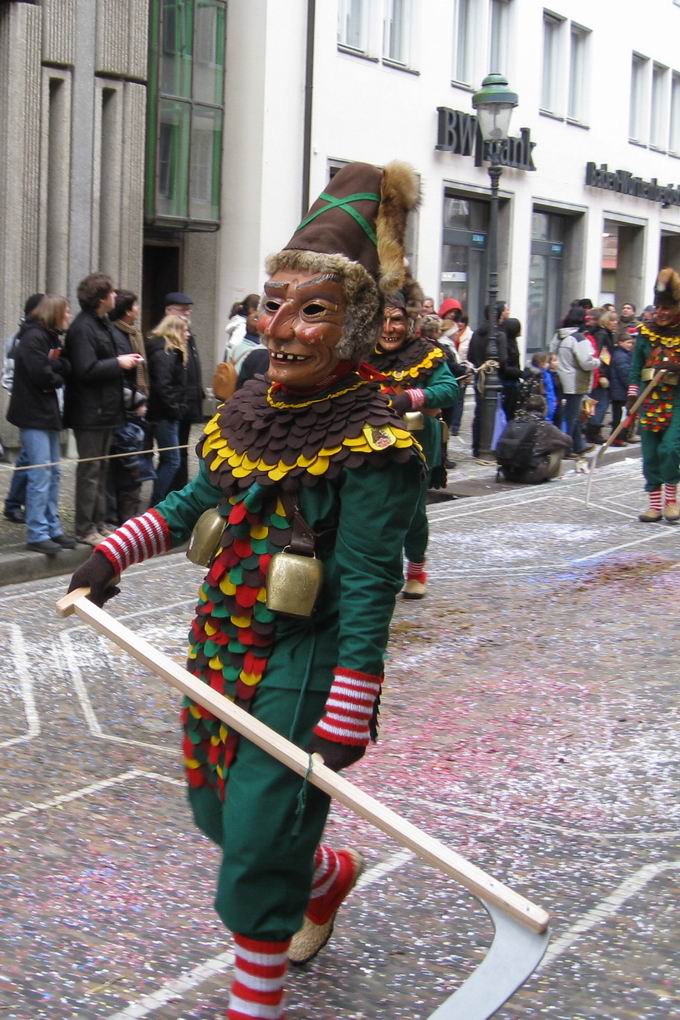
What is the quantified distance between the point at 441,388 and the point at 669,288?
3988 millimetres

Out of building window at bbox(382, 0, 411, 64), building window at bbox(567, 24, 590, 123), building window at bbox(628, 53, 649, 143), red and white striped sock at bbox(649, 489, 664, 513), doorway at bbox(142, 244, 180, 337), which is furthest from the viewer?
building window at bbox(628, 53, 649, 143)

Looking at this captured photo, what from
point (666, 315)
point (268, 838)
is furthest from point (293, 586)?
point (666, 315)

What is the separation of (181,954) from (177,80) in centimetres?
1468

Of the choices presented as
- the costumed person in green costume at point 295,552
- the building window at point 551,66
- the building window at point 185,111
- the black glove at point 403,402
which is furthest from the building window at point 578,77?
the costumed person in green costume at point 295,552

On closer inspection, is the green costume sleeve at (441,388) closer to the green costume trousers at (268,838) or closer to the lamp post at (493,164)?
the green costume trousers at (268,838)

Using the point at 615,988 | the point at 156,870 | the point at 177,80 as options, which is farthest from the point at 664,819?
the point at 177,80

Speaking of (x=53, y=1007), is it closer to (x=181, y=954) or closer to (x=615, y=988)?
(x=181, y=954)

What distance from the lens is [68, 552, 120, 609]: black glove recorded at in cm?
351

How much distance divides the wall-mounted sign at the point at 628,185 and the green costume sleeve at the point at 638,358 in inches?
628

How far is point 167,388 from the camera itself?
438 inches

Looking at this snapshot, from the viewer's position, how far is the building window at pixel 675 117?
3247 centimetres

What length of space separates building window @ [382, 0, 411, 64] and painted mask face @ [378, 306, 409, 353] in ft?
43.8

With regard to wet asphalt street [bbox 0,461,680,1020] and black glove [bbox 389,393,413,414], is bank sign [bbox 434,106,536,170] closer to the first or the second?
black glove [bbox 389,393,413,414]

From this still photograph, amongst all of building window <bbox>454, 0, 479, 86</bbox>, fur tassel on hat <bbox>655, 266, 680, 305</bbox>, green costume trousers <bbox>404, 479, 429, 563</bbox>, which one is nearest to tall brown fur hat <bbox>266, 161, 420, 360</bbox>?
green costume trousers <bbox>404, 479, 429, 563</bbox>
